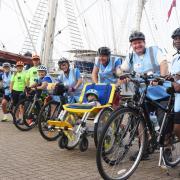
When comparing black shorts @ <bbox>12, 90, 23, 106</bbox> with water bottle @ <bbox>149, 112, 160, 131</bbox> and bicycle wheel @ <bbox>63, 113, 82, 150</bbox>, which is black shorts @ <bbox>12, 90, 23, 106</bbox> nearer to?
bicycle wheel @ <bbox>63, 113, 82, 150</bbox>

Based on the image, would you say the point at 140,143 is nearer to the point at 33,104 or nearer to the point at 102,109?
the point at 102,109

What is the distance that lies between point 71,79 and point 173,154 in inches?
118

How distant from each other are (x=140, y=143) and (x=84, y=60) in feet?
86.9

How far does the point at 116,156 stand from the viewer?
199 inches

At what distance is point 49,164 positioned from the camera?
19.3ft

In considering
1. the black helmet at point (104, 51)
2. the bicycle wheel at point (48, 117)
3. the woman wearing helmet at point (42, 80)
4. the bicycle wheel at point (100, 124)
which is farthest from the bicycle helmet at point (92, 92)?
the woman wearing helmet at point (42, 80)

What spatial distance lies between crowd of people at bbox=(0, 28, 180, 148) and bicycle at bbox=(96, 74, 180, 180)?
0.24 metres

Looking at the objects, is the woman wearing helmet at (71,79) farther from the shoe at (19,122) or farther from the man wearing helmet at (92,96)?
the shoe at (19,122)

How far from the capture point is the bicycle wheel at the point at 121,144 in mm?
4752

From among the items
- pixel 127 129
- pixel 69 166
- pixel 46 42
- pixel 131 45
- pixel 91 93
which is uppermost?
pixel 46 42

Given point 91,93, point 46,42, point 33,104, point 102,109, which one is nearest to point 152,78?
point 102,109

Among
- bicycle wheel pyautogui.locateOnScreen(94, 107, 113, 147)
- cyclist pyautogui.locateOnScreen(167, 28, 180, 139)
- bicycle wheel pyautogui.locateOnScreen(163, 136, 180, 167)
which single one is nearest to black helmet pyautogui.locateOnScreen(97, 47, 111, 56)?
bicycle wheel pyautogui.locateOnScreen(94, 107, 113, 147)

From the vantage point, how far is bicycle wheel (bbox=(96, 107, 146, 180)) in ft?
15.6

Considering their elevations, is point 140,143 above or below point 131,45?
below
